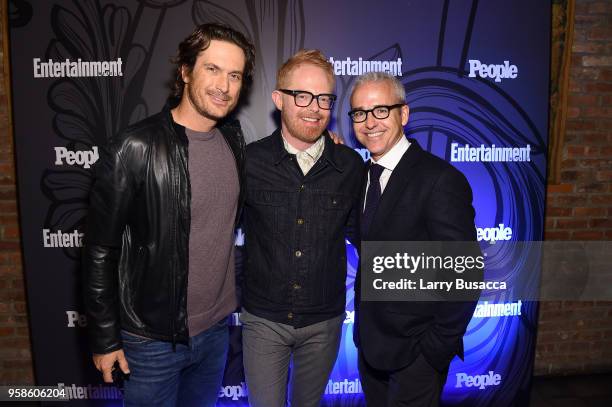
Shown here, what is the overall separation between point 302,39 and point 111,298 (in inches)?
73.3

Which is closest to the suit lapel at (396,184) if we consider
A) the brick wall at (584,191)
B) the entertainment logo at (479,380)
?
the entertainment logo at (479,380)

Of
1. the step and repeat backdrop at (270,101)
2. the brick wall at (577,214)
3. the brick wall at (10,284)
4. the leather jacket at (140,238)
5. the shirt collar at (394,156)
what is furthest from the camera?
the brick wall at (577,214)

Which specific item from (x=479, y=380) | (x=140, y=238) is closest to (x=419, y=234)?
(x=140, y=238)

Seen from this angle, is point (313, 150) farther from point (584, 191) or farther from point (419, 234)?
point (584, 191)

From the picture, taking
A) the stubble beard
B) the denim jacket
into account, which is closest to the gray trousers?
the denim jacket

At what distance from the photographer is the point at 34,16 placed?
7.86 ft

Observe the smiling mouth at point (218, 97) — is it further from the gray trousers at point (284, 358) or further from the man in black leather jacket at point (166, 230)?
the gray trousers at point (284, 358)

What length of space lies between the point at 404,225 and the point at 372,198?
0.22 m

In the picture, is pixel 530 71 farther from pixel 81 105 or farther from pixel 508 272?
pixel 81 105

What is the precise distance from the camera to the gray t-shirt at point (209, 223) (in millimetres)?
1734

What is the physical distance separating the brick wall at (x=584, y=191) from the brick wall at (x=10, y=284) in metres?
4.09

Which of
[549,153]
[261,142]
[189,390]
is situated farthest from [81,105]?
[549,153]

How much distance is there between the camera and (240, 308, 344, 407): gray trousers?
190 cm

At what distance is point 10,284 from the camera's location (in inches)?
116
